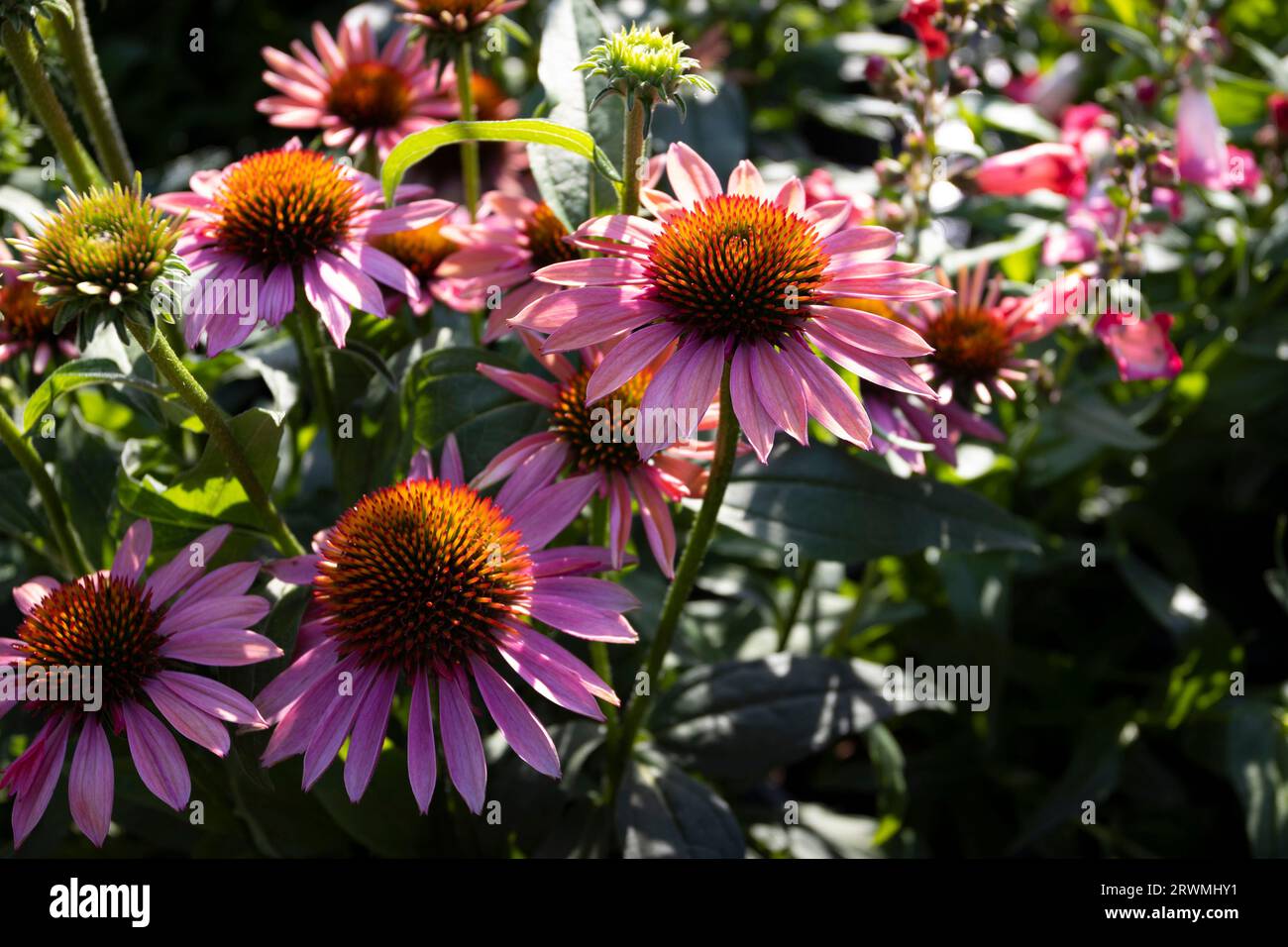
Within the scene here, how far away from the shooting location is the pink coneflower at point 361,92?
1683mm

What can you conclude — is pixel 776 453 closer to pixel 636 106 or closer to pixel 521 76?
pixel 636 106

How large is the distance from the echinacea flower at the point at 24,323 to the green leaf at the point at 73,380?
33 cm

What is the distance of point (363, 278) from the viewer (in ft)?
4.20

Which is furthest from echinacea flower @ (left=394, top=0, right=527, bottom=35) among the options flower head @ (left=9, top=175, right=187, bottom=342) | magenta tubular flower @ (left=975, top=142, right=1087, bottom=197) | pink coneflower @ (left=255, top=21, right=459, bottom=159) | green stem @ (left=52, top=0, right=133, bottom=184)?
magenta tubular flower @ (left=975, top=142, right=1087, bottom=197)

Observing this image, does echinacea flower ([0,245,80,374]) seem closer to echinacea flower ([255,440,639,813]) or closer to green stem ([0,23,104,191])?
green stem ([0,23,104,191])

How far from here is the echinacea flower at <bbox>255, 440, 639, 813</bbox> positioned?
3.64ft

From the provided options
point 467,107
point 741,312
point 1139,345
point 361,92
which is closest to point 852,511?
point 741,312

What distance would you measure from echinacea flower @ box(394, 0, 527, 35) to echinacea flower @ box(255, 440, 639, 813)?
0.66 meters

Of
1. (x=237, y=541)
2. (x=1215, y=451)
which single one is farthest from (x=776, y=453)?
(x=1215, y=451)

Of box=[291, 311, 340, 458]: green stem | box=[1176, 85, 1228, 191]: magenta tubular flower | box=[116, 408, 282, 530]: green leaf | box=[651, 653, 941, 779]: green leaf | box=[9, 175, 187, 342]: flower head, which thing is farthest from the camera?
box=[1176, 85, 1228, 191]: magenta tubular flower

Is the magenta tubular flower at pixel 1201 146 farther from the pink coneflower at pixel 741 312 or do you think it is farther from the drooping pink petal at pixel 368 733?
the drooping pink petal at pixel 368 733

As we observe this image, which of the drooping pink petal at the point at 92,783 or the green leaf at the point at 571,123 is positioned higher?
the green leaf at the point at 571,123

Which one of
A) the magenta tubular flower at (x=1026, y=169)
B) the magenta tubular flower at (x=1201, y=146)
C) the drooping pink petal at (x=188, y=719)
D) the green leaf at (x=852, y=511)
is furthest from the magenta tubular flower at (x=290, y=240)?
the magenta tubular flower at (x=1201, y=146)
